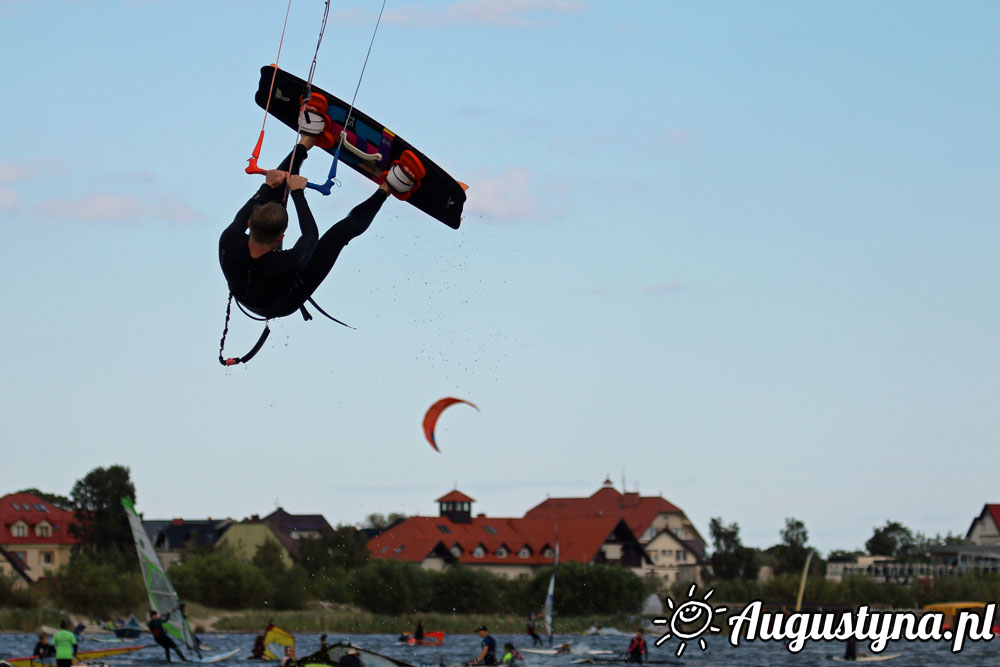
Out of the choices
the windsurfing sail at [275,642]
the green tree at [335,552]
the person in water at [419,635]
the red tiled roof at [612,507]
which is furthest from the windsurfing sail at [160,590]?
the red tiled roof at [612,507]

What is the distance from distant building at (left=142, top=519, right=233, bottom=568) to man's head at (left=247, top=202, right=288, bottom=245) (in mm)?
80554

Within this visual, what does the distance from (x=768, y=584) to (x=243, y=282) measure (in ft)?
230

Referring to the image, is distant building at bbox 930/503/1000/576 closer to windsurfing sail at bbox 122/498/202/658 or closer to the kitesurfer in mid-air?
windsurfing sail at bbox 122/498/202/658

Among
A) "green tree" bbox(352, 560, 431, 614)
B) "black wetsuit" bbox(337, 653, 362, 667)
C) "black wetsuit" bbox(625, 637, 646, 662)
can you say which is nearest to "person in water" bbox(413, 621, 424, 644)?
"green tree" bbox(352, 560, 431, 614)

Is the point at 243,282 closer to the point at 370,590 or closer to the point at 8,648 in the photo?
the point at 8,648

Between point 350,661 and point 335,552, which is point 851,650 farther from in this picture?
point 350,661

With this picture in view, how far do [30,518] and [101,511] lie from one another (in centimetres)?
503

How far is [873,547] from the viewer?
12644 centimetres

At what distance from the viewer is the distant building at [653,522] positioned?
283 ft

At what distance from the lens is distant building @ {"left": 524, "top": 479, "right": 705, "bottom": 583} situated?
86.2 meters

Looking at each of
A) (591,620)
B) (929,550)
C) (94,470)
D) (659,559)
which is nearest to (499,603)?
(591,620)

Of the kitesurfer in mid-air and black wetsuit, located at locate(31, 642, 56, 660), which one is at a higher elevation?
the kitesurfer in mid-air

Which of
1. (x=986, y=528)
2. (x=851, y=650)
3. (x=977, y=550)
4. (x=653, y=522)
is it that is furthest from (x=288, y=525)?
(x=986, y=528)

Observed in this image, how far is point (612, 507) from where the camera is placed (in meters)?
94.7
